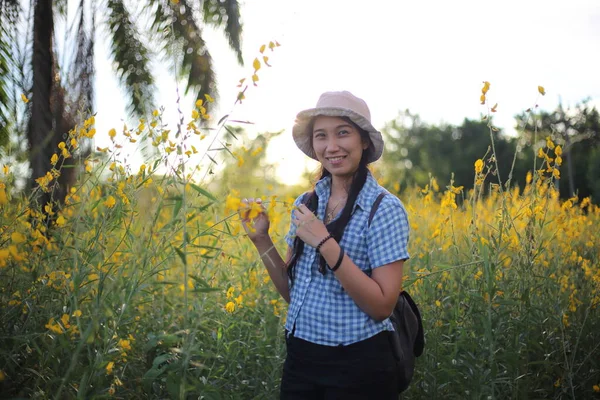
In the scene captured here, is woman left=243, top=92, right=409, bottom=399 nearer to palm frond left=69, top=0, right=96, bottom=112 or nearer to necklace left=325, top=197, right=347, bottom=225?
necklace left=325, top=197, right=347, bottom=225

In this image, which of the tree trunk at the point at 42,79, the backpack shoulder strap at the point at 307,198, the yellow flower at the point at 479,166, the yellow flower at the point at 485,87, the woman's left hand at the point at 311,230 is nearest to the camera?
the woman's left hand at the point at 311,230

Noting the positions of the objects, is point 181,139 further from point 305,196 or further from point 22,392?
point 22,392

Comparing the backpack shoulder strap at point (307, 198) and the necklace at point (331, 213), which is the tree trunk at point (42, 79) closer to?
the backpack shoulder strap at point (307, 198)

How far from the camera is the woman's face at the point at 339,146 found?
6.20 feet

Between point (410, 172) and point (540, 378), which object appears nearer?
point (540, 378)

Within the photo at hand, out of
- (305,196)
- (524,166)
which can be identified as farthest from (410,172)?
(305,196)

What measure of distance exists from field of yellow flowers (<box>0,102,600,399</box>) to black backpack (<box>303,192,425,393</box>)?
0.16m

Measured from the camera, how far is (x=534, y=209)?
255 cm

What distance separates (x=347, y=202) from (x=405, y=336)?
0.54 m

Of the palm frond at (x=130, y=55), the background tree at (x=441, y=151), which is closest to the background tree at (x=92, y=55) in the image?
the palm frond at (x=130, y=55)

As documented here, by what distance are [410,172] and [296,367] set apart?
42.9 m

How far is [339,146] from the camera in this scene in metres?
1.89

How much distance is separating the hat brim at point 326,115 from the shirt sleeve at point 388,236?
0.28m

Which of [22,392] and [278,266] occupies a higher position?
[278,266]
